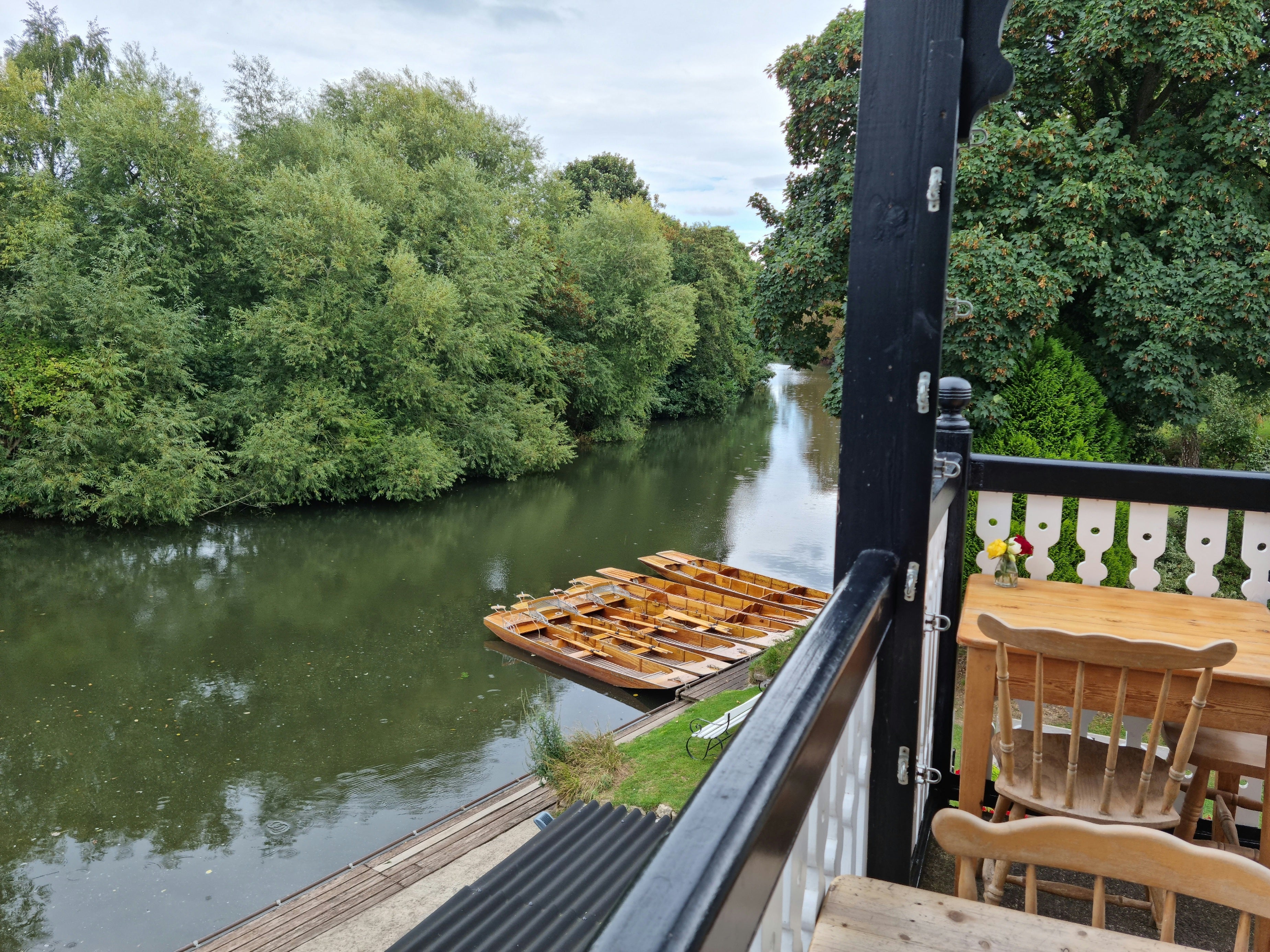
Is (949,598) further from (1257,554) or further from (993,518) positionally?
(1257,554)

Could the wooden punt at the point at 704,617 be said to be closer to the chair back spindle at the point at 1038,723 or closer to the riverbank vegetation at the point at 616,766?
the riverbank vegetation at the point at 616,766

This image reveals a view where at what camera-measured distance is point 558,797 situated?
24.8 feet

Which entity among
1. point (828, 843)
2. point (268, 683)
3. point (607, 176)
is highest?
point (607, 176)

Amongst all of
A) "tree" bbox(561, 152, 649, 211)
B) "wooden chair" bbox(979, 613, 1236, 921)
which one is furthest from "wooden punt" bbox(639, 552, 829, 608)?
"tree" bbox(561, 152, 649, 211)

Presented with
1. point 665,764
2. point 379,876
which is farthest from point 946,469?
point 665,764

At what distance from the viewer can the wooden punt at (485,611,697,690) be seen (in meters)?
10.3

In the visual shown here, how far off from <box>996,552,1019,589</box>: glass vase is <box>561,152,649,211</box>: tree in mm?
35334

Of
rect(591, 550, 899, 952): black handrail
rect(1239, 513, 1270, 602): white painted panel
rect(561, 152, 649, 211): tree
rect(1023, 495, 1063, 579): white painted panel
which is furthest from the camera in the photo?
rect(561, 152, 649, 211): tree

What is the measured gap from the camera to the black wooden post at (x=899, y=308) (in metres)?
1.27

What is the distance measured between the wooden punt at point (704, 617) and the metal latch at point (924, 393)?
31.7 feet

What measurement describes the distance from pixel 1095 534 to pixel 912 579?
59.9 inches

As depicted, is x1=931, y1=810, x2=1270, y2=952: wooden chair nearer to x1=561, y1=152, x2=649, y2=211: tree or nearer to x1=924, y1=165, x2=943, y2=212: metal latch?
x1=924, y1=165, x2=943, y2=212: metal latch

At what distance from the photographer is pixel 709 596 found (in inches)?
500

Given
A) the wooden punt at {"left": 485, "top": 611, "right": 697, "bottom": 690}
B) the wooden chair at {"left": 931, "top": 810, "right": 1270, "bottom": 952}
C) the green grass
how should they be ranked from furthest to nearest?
the wooden punt at {"left": 485, "top": 611, "right": 697, "bottom": 690} < the green grass < the wooden chair at {"left": 931, "top": 810, "right": 1270, "bottom": 952}
